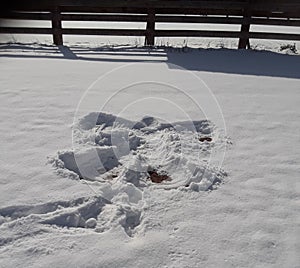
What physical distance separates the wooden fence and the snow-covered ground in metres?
2.98

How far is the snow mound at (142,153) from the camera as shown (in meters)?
3.04

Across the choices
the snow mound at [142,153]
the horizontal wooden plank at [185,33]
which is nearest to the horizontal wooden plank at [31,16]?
the horizontal wooden plank at [185,33]

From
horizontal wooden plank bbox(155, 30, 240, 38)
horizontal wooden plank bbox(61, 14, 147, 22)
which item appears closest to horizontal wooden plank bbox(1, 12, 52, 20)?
horizontal wooden plank bbox(61, 14, 147, 22)

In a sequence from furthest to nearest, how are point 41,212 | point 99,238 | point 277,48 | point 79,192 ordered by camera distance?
point 277,48
point 79,192
point 41,212
point 99,238

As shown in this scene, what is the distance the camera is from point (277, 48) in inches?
364

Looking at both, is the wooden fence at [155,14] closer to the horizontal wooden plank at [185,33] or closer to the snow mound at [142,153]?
the horizontal wooden plank at [185,33]

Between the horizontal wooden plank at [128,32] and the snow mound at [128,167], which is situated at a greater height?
the horizontal wooden plank at [128,32]

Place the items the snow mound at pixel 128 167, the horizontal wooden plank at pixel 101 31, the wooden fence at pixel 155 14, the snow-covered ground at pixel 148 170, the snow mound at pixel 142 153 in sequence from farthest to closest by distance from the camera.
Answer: the horizontal wooden plank at pixel 101 31 < the wooden fence at pixel 155 14 < the snow mound at pixel 142 153 < the snow mound at pixel 128 167 < the snow-covered ground at pixel 148 170

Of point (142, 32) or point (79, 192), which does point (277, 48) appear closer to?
point (142, 32)

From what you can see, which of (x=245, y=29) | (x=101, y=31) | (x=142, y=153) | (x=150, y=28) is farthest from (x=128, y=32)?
(x=142, y=153)

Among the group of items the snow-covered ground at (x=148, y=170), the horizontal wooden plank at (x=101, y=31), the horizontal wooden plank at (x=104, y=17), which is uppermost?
the horizontal wooden plank at (x=104, y=17)

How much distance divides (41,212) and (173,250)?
1022 millimetres

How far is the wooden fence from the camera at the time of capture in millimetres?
8234

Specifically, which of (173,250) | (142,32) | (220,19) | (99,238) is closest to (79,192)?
(99,238)
